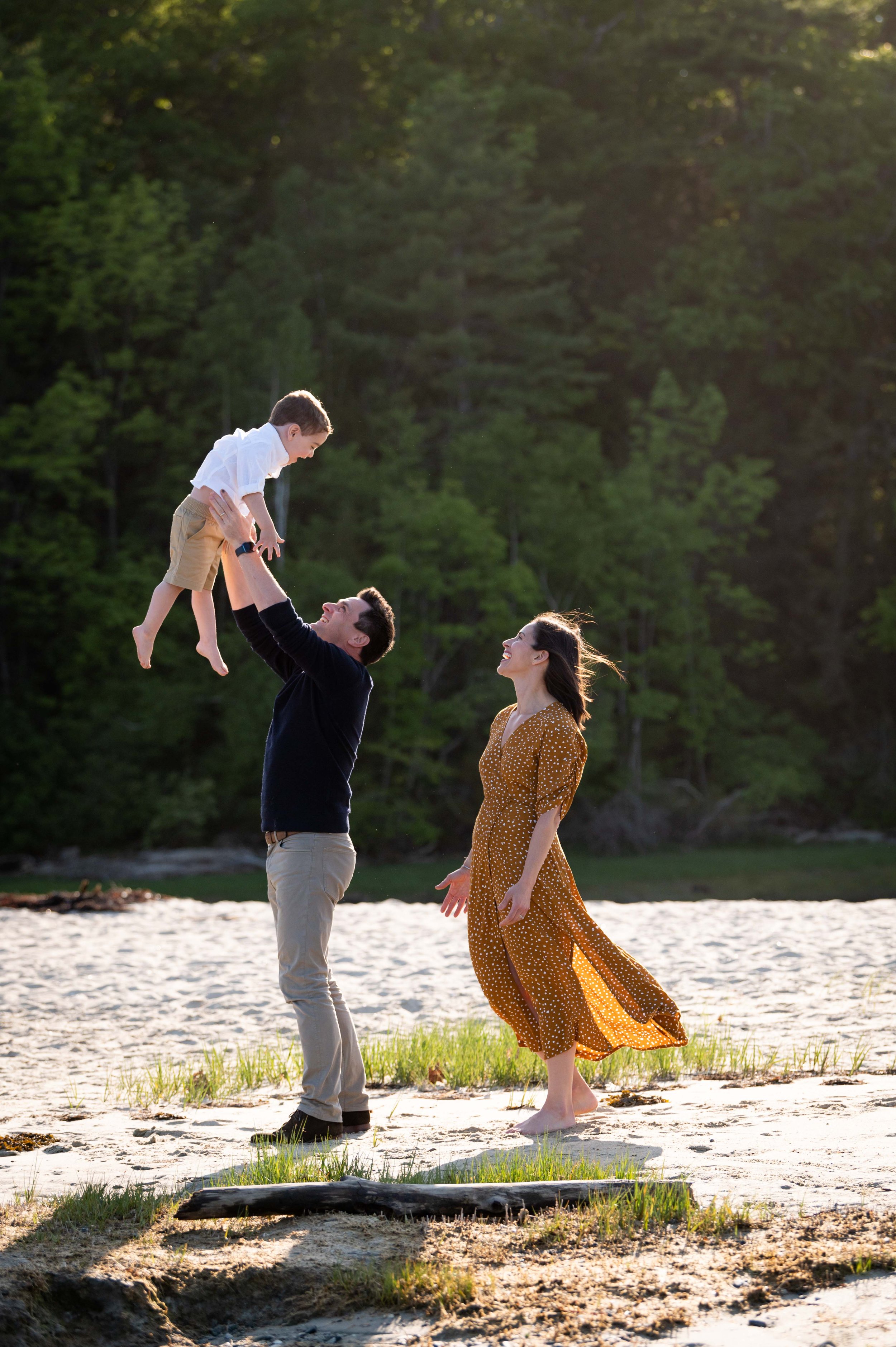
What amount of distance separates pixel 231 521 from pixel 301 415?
2.51ft

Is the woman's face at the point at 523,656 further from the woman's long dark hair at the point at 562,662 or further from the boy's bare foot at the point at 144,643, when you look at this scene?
the boy's bare foot at the point at 144,643

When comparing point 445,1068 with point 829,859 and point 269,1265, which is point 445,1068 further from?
point 829,859

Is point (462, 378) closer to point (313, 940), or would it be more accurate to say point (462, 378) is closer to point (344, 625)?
point (344, 625)

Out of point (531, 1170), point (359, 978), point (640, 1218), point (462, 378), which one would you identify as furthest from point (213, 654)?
point (462, 378)

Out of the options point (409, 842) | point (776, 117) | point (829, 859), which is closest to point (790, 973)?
point (829, 859)

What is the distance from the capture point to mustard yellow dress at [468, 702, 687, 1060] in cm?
514

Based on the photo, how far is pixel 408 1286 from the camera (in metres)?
3.43

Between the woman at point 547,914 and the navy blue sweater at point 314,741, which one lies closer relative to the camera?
the navy blue sweater at point 314,741

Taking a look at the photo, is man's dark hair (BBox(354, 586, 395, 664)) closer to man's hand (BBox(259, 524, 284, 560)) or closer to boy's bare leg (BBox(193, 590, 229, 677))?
man's hand (BBox(259, 524, 284, 560))

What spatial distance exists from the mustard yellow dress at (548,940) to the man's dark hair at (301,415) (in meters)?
1.46

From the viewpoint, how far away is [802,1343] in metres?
3.07

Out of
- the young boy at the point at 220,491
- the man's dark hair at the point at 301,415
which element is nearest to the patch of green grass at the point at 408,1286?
the young boy at the point at 220,491

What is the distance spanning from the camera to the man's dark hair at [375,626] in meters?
5.14

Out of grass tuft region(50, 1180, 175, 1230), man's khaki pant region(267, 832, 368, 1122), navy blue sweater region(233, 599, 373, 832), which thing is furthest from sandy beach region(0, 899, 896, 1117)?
navy blue sweater region(233, 599, 373, 832)
